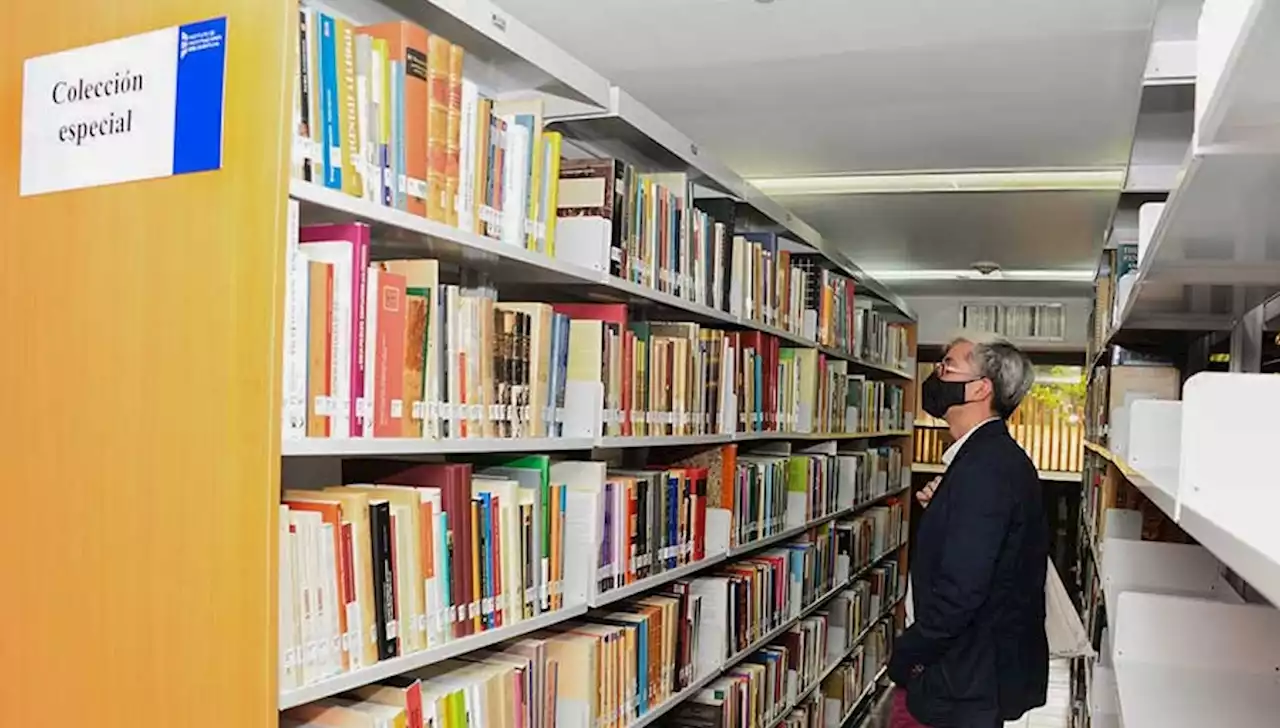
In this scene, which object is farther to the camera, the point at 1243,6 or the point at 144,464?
the point at 144,464

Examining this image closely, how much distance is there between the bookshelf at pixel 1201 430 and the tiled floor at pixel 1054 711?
61.1 inches

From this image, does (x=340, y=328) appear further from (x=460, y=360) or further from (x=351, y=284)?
(x=460, y=360)

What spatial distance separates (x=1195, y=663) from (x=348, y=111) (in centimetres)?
189

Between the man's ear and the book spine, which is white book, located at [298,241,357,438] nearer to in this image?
the book spine

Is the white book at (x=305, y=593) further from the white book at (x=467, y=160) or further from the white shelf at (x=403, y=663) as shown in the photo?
the white book at (x=467, y=160)

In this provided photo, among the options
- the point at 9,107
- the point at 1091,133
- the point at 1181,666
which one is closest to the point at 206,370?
the point at 9,107

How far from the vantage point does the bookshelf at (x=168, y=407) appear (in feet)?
4.50

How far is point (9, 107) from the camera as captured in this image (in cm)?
165

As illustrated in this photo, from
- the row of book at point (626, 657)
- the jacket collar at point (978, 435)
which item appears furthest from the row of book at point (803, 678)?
the jacket collar at point (978, 435)

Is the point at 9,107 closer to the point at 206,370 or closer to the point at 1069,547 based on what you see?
the point at 206,370

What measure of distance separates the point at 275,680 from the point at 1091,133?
3.22 meters

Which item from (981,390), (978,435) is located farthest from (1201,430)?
(981,390)

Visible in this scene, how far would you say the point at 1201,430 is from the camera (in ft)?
3.19

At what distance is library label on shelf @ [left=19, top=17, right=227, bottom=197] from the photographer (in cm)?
144
